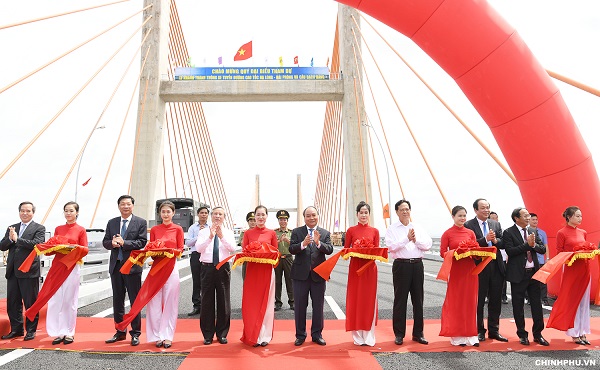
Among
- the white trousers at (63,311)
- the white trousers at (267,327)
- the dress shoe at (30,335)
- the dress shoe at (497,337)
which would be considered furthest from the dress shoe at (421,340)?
the dress shoe at (30,335)

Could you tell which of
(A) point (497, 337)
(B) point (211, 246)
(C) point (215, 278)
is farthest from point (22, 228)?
(A) point (497, 337)

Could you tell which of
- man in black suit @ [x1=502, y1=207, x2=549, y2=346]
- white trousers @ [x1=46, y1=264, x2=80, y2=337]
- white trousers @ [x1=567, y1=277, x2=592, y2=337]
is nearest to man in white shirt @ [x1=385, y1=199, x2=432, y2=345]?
man in black suit @ [x1=502, y1=207, x2=549, y2=346]

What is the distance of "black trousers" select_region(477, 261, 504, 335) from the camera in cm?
527

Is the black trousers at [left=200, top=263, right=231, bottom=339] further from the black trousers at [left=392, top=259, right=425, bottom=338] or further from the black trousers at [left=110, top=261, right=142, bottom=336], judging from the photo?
the black trousers at [left=392, top=259, right=425, bottom=338]

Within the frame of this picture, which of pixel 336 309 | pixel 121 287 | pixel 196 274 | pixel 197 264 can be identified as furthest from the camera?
pixel 336 309

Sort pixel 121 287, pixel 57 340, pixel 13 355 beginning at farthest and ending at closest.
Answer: pixel 121 287 < pixel 57 340 < pixel 13 355

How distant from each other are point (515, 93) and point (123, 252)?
5.89m

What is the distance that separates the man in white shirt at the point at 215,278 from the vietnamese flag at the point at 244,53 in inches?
680

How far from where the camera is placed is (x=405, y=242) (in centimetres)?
511

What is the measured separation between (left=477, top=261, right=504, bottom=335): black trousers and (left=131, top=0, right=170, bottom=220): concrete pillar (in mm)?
14890

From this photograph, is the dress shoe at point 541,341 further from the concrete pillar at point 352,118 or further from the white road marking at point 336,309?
the concrete pillar at point 352,118

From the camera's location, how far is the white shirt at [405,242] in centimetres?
511

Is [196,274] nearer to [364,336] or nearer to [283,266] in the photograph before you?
[283,266]

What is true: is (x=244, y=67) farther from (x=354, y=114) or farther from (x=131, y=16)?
(x=131, y=16)
